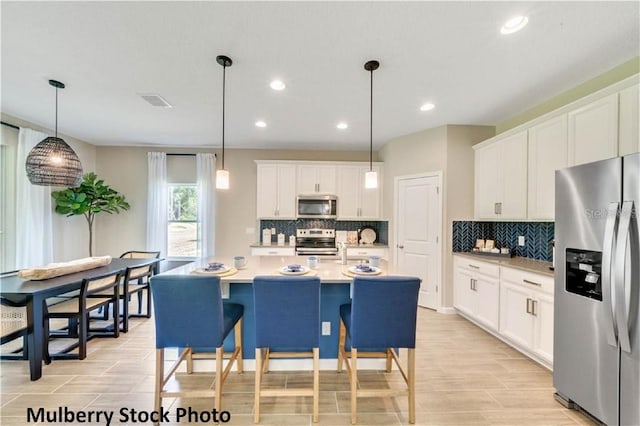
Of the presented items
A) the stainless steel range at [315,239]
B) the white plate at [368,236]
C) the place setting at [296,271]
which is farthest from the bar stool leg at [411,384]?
the white plate at [368,236]

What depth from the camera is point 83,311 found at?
2.63 m

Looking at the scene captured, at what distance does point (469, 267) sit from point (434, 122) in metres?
2.02

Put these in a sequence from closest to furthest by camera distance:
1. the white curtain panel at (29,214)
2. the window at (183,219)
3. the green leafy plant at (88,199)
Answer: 1. the white curtain panel at (29,214)
2. the green leafy plant at (88,199)
3. the window at (183,219)

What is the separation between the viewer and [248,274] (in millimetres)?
2250

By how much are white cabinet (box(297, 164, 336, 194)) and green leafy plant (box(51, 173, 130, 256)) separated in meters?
3.23

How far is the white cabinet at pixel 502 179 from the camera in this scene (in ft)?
9.96

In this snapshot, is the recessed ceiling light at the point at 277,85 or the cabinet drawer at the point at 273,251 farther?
the cabinet drawer at the point at 273,251

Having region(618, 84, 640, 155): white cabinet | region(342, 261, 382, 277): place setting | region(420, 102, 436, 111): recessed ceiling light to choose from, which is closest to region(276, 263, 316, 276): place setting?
region(342, 261, 382, 277): place setting

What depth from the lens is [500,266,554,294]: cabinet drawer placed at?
2.43 m

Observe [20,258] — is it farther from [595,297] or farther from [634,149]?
[634,149]

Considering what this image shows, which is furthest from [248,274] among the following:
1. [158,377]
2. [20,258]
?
[20,258]

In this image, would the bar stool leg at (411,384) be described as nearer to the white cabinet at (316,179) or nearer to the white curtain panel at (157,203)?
the white cabinet at (316,179)

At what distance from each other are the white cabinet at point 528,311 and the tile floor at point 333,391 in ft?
0.62

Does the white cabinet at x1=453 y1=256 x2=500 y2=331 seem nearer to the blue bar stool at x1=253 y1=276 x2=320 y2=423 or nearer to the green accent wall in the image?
the green accent wall
